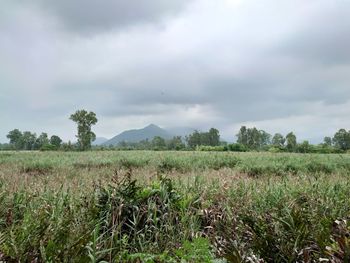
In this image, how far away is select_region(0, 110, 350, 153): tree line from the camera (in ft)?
216

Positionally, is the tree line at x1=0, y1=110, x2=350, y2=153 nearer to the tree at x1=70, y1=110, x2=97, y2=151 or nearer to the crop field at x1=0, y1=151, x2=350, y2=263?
the tree at x1=70, y1=110, x2=97, y2=151

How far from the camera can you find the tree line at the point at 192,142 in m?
65.8

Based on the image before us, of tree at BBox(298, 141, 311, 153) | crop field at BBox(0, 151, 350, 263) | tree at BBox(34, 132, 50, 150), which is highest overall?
tree at BBox(34, 132, 50, 150)

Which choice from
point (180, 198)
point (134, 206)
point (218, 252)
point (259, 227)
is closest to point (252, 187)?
point (180, 198)

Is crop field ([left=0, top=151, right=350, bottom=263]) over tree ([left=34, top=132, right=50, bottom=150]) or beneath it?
beneath

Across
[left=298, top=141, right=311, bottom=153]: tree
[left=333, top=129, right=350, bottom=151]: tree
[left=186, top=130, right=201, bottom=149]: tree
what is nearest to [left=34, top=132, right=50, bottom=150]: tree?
[left=186, top=130, right=201, bottom=149]: tree

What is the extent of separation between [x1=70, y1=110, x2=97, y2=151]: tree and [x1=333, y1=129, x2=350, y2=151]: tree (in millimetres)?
59828

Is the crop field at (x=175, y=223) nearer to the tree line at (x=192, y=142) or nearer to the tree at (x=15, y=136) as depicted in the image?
the tree line at (x=192, y=142)

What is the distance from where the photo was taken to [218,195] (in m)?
5.51

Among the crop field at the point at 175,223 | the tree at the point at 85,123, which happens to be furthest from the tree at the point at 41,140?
the crop field at the point at 175,223

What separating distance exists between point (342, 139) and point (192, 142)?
138ft

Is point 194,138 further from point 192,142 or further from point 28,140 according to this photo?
point 28,140

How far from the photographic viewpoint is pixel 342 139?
8644cm

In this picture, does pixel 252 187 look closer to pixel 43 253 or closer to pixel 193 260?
pixel 193 260
